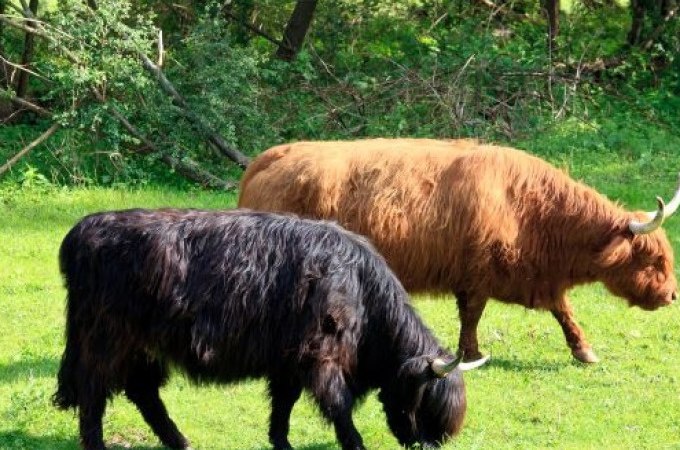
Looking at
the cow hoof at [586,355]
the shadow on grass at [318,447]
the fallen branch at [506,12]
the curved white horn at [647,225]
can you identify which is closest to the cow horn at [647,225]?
the curved white horn at [647,225]

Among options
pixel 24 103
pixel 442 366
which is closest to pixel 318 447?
pixel 442 366

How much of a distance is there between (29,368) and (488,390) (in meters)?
3.19

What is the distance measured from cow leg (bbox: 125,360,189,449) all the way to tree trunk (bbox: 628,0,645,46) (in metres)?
12.8

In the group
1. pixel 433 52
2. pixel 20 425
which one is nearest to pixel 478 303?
pixel 20 425

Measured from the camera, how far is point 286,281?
6.93m

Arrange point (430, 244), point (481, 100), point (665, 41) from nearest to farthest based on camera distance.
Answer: point (430, 244), point (481, 100), point (665, 41)

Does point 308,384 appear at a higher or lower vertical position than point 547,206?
lower

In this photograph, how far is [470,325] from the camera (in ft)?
31.0

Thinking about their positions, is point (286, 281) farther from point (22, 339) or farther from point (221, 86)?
point (221, 86)

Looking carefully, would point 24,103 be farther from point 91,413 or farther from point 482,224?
point 91,413

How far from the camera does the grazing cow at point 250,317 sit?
6.88 meters

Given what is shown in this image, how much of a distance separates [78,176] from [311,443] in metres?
7.68

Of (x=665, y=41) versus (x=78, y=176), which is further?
(x=665, y=41)

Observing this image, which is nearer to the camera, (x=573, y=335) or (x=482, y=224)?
(x=482, y=224)
